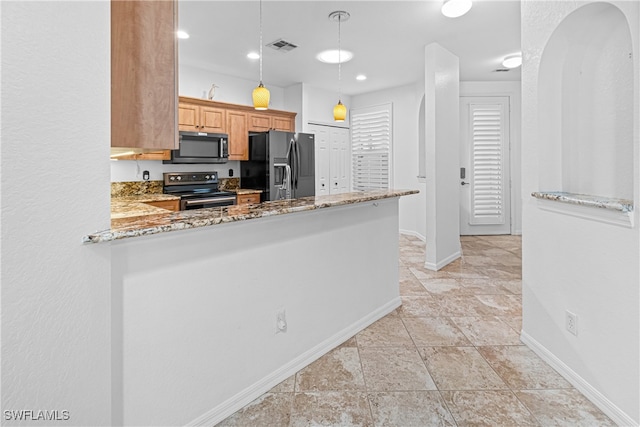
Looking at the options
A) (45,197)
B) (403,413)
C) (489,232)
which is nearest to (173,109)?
(45,197)

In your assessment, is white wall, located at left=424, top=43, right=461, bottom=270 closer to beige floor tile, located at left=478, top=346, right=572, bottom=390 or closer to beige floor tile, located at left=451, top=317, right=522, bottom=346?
beige floor tile, located at left=451, top=317, right=522, bottom=346

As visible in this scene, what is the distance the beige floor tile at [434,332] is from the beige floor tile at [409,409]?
21.9 inches

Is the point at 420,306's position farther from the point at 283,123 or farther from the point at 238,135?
the point at 283,123

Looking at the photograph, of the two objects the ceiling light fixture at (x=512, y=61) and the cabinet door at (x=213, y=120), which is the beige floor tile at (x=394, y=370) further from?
the ceiling light fixture at (x=512, y=61)

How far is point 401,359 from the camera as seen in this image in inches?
86.3

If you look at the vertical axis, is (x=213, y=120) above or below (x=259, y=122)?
below

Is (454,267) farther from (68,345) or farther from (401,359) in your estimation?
(68,345)

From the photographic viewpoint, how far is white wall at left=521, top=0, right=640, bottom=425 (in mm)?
1522

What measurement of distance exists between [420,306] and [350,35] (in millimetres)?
2867

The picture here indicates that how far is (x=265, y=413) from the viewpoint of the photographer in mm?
1706

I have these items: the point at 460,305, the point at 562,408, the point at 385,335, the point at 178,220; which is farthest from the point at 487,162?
the point at 178,220

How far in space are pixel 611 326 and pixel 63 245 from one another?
224 centimetres

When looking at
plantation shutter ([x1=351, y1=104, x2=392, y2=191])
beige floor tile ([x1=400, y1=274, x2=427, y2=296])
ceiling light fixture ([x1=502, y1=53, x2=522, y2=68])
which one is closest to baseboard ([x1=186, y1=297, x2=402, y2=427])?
beige floor tile ([x1=400, y1=274, x2=427, y2=296])

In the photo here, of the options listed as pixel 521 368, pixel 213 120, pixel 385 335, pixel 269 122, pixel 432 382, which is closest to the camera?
pixel 432 382
